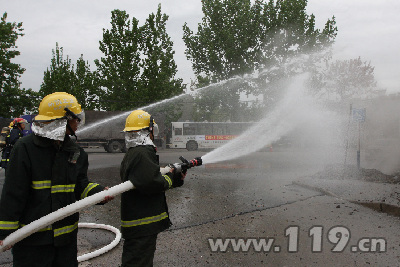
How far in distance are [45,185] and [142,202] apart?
88 cm

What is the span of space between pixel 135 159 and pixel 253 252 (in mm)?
2295

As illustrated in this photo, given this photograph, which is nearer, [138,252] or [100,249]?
[138,252]

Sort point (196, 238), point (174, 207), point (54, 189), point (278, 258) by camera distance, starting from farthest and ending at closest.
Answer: point (174, 207), point (196, 238), point (278, 258), point (54, 189)

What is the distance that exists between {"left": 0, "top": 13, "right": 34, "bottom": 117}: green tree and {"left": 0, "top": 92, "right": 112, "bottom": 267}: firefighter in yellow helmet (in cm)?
2811

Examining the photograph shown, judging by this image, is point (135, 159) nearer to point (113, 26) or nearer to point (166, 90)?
→ point (166, 90)

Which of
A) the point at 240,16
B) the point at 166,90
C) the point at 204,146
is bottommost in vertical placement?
the point at 204,146

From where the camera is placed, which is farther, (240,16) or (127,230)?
(240,16)

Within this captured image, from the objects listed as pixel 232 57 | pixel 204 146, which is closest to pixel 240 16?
pixel 232 57

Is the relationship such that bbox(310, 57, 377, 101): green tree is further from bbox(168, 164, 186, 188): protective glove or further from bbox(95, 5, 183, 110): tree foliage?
bbox(168, 164, 186, 188): protective glove

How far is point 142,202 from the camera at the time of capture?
9.45 feet

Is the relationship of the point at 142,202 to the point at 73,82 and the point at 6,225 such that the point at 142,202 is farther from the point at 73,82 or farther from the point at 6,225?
the point at 73,82

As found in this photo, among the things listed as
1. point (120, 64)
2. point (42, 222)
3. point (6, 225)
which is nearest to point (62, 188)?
point (42, 222)

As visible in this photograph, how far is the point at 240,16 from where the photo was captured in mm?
31250

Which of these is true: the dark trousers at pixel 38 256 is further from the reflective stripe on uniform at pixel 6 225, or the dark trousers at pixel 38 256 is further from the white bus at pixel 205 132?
the white bus at pixel 205 132
